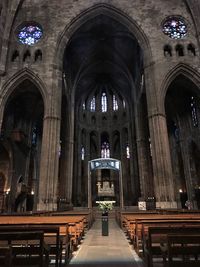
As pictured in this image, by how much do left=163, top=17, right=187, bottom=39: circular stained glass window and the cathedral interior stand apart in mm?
95

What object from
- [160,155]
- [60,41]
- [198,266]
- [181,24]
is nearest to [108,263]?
[198,266]

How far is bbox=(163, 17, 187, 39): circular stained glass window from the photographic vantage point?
21.3 m

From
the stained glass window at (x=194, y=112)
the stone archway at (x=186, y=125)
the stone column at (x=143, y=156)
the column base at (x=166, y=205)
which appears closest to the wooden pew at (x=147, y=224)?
the column base at (x=166, y=205)

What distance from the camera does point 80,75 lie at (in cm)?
3114

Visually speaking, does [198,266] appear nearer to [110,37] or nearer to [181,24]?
[181,24]

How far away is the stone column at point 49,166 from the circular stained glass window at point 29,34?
8.26m

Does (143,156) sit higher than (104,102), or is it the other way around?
(104,102)

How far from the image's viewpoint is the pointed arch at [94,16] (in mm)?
20875

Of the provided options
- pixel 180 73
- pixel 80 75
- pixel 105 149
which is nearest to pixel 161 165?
pixel 180 73

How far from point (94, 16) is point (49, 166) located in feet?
51.3

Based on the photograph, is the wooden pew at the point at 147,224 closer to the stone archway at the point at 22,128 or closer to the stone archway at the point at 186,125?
the stone archway at the point at 22,128

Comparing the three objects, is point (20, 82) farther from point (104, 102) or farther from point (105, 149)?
point (104, 102)

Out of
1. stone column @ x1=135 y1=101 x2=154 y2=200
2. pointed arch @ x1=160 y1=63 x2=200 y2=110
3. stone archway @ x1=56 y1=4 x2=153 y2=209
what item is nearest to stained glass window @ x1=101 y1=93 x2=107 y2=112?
stone archway @ x1=56 y1=4 x2=153 y2=209

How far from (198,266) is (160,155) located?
1477 centimetres
